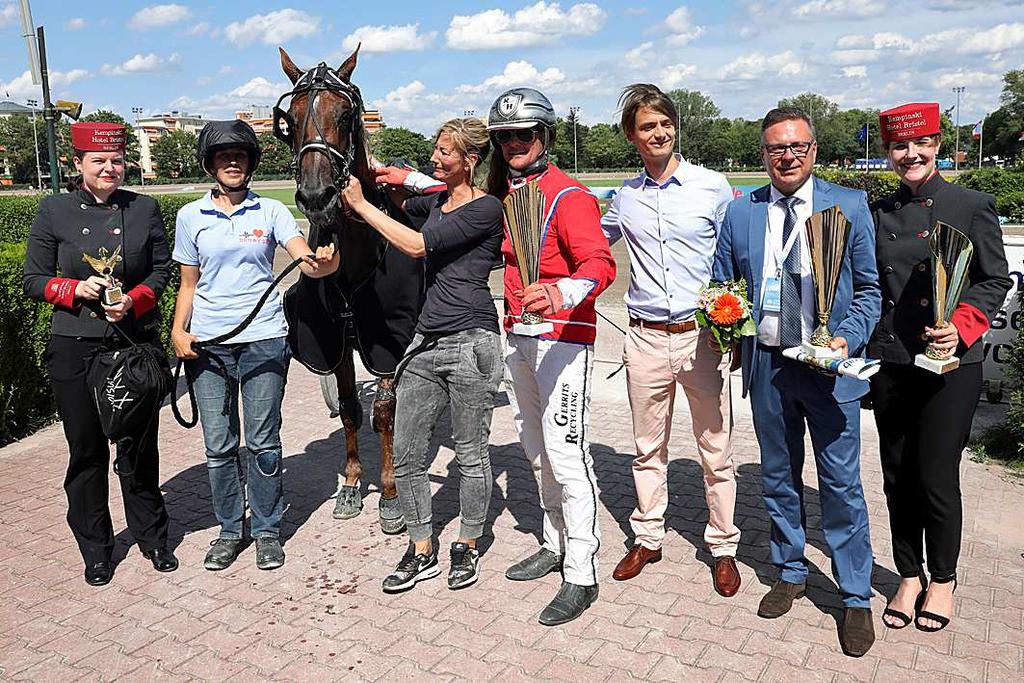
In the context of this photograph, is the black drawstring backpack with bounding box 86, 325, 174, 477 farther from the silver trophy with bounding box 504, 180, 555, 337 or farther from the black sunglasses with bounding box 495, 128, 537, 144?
the black sunglasses with bounding box 495, 128, 537, 144

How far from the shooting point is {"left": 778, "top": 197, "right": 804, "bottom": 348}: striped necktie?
355cm

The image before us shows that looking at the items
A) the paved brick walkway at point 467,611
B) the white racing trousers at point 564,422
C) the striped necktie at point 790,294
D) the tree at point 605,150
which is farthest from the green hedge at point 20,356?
the tree at point 605,150

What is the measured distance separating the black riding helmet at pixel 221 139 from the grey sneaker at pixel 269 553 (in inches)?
77.8

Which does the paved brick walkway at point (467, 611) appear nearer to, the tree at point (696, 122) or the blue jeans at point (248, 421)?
the blue jeans at point (248, 421)

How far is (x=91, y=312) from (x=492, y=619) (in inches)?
102

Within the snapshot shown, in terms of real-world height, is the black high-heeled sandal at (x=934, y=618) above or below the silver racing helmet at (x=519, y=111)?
below

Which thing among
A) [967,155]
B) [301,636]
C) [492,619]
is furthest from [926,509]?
[967,155]

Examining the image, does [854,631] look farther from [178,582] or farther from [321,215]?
[178,582]

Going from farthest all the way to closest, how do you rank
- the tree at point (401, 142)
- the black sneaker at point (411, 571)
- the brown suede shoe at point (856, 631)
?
1. the tree at point (401, 142)
2. the black sneaker at point (411, 571)
3. the brown suede shoe at point (856, 631)

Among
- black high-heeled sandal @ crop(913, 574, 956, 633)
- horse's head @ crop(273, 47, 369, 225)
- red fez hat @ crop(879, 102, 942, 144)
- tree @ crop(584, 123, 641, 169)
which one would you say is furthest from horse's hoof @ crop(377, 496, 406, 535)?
tree @ crop(584, 123, 641, 169)

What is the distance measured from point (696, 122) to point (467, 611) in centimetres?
12446

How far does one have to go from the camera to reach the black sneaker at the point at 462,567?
424 cm

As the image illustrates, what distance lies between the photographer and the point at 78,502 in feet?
14.7

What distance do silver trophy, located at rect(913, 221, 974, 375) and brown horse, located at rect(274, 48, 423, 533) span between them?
277 centimetres
